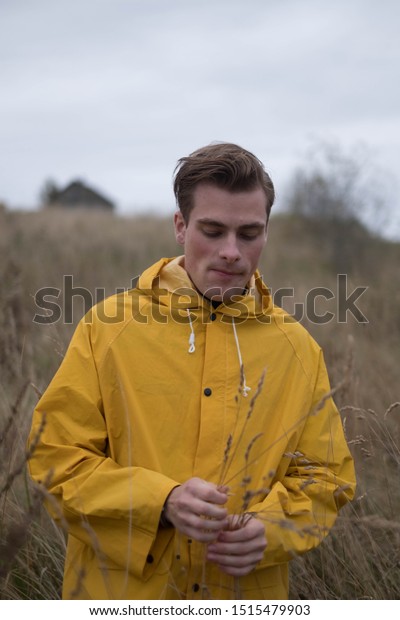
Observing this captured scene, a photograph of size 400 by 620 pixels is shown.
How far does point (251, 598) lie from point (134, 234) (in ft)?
53.4

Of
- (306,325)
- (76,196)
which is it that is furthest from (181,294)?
(76,196)

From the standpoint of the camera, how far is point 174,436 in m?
2.05

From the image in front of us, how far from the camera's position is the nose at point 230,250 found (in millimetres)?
2100

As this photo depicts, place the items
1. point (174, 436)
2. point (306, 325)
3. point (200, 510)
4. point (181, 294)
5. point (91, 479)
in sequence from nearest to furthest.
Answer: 1. point (200, 510)
2. point (91, 479)
3. point (174, 436)
4. point (181, 294)
5. point (306, 325)

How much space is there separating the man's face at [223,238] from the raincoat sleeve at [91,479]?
474mm

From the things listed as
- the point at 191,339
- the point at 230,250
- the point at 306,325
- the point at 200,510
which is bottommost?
the point at 306,325

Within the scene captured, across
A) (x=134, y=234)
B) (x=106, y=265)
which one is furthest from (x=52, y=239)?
(x=134, y=234)

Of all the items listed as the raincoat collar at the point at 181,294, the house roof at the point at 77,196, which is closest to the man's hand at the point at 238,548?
the raincoat collar at the point at 181,294

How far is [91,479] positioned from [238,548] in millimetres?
486

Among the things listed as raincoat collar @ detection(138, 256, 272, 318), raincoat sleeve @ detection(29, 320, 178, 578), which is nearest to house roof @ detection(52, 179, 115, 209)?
raincoat collar @ detection(138, 256, 272, 318)

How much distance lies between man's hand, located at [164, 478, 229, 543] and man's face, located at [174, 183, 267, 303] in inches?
26.4

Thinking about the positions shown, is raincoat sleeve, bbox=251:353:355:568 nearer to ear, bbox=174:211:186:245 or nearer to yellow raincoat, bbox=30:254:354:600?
yellow raincoat, bbox=30:254:354:600

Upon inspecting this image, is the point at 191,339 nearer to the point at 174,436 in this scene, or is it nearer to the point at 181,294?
the point at 181,294

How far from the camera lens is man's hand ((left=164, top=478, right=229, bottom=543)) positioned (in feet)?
5.79
